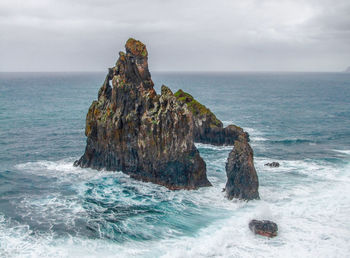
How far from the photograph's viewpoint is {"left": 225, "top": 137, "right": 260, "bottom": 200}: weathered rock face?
47031mm

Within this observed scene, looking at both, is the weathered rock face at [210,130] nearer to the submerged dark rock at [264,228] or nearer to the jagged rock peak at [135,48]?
the jagged rock peak at [135,48]

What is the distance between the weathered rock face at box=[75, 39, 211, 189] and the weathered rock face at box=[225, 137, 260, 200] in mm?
5612

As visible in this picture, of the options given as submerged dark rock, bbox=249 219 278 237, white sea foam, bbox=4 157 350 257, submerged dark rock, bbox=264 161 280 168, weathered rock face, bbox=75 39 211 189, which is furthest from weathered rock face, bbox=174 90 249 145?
submerged dark rock, bbox=249 219 278 237

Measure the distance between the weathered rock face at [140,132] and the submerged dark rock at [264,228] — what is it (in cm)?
1362

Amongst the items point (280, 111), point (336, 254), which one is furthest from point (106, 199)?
point (280, 111)

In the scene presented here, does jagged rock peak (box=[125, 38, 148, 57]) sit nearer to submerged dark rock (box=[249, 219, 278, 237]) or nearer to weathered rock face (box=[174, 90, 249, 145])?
weathered rock face (box=[174, 90, 249, 145])

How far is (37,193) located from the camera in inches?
1986

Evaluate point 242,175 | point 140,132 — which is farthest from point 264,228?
point 140,132

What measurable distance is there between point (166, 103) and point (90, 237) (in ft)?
76.1

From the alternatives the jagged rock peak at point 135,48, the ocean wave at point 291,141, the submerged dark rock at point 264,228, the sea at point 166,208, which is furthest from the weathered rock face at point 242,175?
the ocean wave at point 291,141

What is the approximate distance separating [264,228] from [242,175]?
9.31m

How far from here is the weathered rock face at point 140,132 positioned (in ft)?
171

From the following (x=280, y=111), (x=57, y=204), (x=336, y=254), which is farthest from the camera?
(x=280, y=111)

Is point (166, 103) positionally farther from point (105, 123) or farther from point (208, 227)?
point (208, 227)
